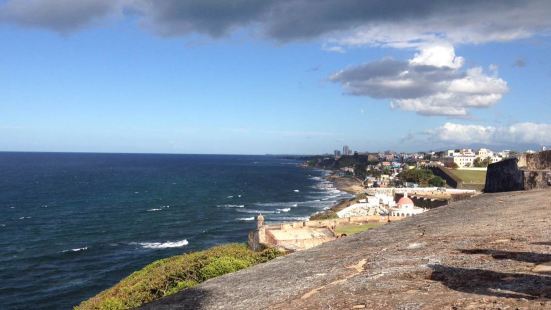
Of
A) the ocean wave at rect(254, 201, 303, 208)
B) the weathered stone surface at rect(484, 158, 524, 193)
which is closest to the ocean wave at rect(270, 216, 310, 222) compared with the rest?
the ocean wave at rect(254, 201, 303, 208)

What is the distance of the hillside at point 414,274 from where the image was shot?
5.04 meters

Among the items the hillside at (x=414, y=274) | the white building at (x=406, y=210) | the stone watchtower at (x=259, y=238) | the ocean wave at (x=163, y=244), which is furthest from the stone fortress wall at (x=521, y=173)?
the ocean wave at (x=163, y=244)

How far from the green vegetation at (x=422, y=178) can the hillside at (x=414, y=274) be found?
105 m

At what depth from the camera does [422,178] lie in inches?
4732

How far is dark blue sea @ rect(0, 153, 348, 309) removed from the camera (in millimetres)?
39219

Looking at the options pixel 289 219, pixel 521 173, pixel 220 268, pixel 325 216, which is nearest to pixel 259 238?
pixel 220 268

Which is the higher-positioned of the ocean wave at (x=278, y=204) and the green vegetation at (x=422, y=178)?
the green vegetation at (x=422, y=178)

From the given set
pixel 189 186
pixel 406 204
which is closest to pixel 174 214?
pixel 406 204

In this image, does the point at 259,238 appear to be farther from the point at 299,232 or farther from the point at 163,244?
the point at 163,244

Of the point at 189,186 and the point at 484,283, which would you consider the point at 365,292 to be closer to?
the point at 484,283

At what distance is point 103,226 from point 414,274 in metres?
61.9

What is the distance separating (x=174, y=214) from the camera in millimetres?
75250

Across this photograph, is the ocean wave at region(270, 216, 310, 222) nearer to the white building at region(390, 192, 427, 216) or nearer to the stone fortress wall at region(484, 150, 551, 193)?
the white building at region(390, 192, 427, 216)

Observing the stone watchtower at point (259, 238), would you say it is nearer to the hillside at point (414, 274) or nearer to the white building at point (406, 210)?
the white building at point (406, 210)
